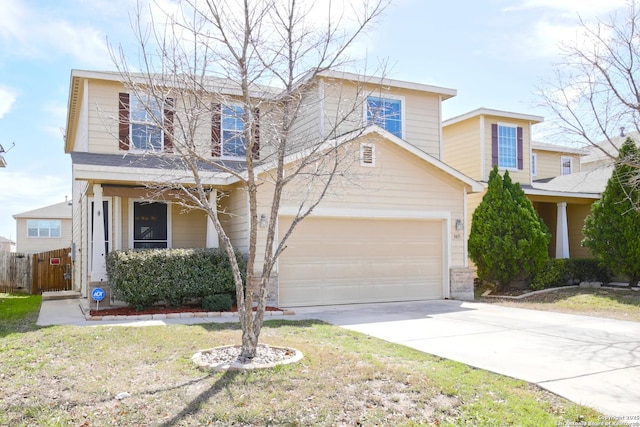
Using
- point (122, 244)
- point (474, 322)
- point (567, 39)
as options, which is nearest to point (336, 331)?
point (474, 322)

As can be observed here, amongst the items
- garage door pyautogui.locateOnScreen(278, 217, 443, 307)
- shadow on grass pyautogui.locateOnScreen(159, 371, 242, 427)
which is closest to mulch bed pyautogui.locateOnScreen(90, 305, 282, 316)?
garage door pyautogui.locateOnScreen(278, 217, 443, 307)

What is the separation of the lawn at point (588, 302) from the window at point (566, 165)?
33.2ft

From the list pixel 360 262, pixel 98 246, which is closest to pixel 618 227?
pixel 360 262

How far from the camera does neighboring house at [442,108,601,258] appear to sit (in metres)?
17.9

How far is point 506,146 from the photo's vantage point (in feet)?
61.5

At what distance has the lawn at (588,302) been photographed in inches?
453

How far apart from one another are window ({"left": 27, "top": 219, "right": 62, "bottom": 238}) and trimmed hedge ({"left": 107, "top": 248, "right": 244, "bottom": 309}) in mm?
25816

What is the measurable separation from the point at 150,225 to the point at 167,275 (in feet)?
9.34

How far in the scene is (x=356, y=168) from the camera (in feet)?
41.1

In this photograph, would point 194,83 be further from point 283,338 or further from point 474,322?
point 474,322

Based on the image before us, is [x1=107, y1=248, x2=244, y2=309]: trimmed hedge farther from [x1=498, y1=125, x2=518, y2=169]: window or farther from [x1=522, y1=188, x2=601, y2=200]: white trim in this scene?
[x1=498, y1=125, x2=518, y2=169]: window

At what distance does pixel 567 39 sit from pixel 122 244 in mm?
10981

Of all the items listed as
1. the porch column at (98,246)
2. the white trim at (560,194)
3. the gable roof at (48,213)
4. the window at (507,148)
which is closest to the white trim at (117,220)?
the porch column at (98,246)

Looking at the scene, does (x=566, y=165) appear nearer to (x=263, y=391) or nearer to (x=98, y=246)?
(x=98, y=246)
